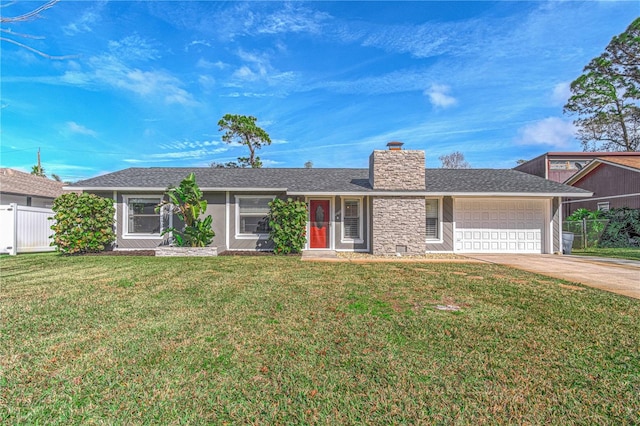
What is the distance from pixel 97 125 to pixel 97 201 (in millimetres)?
8264

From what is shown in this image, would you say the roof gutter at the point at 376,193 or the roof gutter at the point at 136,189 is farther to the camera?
the roof gutter at the point at 136,189

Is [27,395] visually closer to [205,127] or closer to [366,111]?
[366,111]

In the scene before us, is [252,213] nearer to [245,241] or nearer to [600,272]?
[245,241]

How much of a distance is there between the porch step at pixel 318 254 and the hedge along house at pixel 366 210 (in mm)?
410

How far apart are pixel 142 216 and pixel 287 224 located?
597cm

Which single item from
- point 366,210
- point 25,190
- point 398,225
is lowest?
point 398,225

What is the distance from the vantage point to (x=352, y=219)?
472 inches

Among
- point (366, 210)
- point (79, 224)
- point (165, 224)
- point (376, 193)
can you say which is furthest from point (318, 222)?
point (79, 224)

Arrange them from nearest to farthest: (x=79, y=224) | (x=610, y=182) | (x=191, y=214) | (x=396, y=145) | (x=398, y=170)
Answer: (x=79, y=224) < (x=191, y=214) < (x=398, y=170) < (x=396, y=145) < (x=610, y=182)

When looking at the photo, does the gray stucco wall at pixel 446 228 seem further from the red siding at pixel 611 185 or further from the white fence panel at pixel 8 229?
the white fence panel at pixel 8 229

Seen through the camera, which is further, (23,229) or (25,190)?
(25,190)

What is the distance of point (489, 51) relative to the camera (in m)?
11.1

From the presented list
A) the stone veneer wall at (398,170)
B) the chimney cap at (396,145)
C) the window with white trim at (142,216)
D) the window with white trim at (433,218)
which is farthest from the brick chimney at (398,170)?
the window with white trim at (142,216)

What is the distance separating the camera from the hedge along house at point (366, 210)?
1137 centimetres
